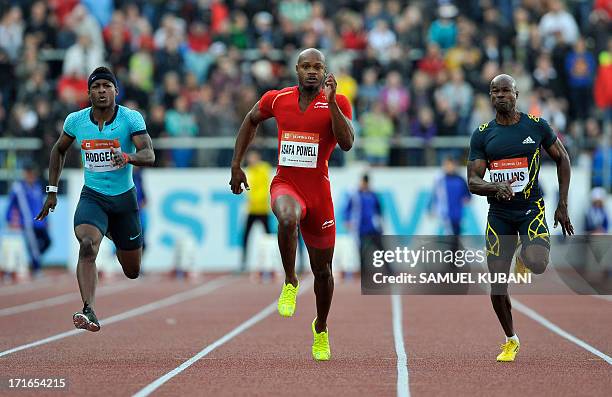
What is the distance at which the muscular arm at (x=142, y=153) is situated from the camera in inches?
411

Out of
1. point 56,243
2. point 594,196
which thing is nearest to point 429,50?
point 594,196

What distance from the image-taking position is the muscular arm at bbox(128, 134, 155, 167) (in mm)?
10438

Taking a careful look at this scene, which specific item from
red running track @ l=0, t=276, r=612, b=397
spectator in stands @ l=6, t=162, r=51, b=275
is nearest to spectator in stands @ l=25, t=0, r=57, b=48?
spectator in stands @ l=6, t=162, r=51, b=275

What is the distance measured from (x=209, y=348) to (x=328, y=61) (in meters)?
13.9

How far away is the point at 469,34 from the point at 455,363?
16.0 meters

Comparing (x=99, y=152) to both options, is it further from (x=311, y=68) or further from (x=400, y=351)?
(x=400, y=351)

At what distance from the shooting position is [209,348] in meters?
11.5

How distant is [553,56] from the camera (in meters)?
25.2

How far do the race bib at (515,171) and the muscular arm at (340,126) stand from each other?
134cm

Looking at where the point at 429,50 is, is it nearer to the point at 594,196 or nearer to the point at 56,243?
the point at 594,196

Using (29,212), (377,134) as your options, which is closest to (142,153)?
(29,212)

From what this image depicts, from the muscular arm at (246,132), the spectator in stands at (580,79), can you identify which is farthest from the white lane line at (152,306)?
the spectator in stands at (580,79)

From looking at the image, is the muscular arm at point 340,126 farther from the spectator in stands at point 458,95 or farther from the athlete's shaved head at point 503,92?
the spectator in stands at point 458,95

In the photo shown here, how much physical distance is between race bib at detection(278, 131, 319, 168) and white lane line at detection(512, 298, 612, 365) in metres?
2.85
